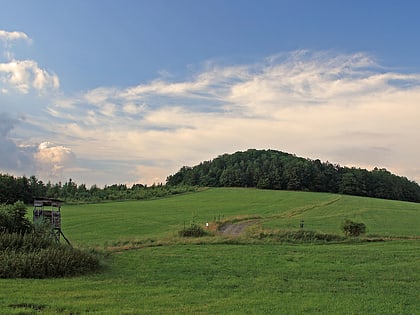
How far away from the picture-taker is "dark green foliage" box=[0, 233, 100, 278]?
18438 mm

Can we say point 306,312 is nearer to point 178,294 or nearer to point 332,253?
point 178,294

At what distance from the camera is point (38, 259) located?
18.9m

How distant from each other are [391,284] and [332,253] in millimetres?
12262

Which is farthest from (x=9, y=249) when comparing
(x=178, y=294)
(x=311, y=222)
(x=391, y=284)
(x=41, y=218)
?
(x=311, y=222)

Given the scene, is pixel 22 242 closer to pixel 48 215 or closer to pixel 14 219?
pixel 14 219

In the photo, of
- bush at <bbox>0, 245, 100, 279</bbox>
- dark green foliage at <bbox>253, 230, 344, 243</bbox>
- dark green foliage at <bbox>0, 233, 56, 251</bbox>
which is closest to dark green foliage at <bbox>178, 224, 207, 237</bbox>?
dark green foliage at <bbox>253, 230, 344, 243</bbox>

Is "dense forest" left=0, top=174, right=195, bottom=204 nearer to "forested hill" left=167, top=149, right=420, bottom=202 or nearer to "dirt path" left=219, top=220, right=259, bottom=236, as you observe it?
"forested hill" left=167, top=149, right=420, bottom=202

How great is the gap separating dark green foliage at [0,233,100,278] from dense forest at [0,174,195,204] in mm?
79602

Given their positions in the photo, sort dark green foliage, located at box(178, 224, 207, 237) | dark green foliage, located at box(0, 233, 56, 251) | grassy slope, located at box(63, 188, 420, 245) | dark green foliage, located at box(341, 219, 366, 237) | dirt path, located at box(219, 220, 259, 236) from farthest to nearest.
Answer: grassy slope, located at box(63, 188, 420, 245), dirt path, located at box(219, 220, 259, 236), dark green foliage, located at box(178, 224, 207, 237), dark green foliage, located at box(341, 219, 366, 237), dark green foliage, located at box(0, 233, 56, 251)

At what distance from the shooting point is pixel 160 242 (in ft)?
125

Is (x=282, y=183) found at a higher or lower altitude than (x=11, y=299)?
higher

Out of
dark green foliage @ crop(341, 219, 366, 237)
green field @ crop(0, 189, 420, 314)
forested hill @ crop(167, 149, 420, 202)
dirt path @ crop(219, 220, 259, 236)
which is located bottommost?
green field @ crop(0, 189, 420, 314)

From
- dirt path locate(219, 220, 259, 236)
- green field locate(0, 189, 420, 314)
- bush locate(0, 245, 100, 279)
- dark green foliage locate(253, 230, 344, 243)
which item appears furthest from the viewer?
dirt path locate(219, 220, 259, 236)

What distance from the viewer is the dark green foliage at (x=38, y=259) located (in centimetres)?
1844
